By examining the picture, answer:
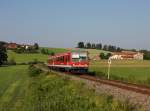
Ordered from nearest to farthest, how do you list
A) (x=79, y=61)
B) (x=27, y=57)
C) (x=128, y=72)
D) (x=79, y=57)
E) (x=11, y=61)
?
1. (x=79, y=61)
2. (x=79, y=57)
3. (x=128, y=72)
4. (x=11, y=61)
5. (x=27, y=57)

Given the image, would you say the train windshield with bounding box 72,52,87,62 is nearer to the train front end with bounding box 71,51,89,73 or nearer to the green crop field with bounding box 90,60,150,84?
the train front end with bounding box 71,51,89,73

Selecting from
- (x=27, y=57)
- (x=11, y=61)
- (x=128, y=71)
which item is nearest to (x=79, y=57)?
(x=128, y=71)

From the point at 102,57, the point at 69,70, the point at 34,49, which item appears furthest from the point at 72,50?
the point at 34,49

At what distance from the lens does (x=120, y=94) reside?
1908 cm

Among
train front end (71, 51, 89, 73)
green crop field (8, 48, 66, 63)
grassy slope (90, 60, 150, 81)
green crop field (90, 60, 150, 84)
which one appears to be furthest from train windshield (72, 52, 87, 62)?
green crop field (8, 48, 66, 63)

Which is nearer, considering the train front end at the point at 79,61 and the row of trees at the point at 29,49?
the train front end at the point at 79,61

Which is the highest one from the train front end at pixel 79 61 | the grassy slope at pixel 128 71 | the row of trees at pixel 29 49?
the row of trees at pixel 29 49

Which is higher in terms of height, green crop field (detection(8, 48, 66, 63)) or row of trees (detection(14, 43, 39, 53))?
row of trees (detection(14, 43, 39, 53))

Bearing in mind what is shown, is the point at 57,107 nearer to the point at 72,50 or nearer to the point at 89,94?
the point at 89,94

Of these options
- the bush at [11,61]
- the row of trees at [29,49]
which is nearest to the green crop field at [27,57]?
the bush at [11,61]

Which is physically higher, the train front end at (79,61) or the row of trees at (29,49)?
the row of trees at (29,49)

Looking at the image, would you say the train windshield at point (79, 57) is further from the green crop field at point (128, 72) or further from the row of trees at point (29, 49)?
the row of trees at point (29, 49)

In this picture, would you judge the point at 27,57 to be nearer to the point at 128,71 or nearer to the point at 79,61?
the point at 128,71

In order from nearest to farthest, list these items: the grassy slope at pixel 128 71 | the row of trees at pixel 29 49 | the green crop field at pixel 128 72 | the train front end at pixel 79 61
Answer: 1. the green crop field at pixel 128 72
2. the grassy slope at pixel 128 71
3. the train front end at pixel 79 61
4. the row of trees at pixel 29 49
